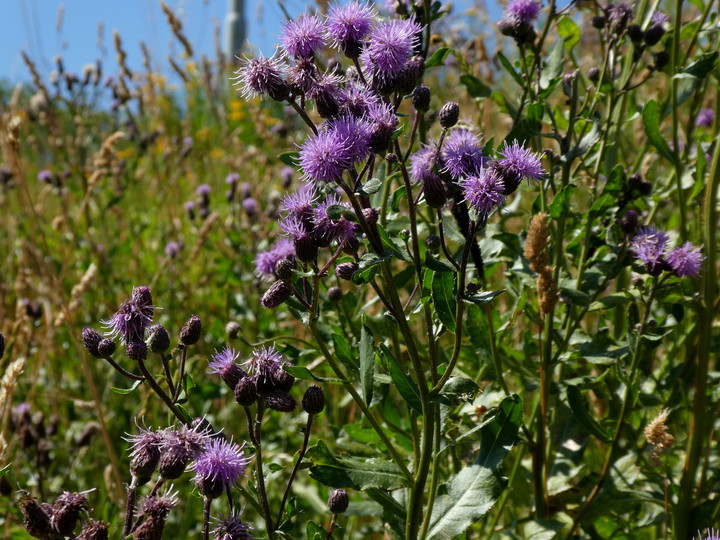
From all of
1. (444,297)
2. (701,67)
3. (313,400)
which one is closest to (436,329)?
(444,297)

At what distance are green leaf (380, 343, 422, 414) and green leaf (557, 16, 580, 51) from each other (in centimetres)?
117

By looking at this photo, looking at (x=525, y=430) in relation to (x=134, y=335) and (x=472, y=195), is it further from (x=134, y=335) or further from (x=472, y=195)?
(x=134, y=335)

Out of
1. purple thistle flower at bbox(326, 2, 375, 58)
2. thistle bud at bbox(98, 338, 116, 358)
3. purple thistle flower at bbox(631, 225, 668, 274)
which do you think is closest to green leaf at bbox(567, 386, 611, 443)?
purple thistle flower at bbox(631, 225, 668, 274)

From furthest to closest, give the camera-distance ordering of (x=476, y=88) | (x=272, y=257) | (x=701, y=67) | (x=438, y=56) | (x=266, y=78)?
1. (x=476, y=88)
2. (x=272, y=257)
3. (x=701, y=67)
4. (x=438, y=56)
5. (x=266, y=78)

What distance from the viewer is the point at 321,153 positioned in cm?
121

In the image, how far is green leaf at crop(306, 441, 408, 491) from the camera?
1325mm

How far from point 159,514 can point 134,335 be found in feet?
1.21

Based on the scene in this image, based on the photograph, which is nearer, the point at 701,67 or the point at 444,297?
the point at 444,297

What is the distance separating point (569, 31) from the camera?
6.47 feet

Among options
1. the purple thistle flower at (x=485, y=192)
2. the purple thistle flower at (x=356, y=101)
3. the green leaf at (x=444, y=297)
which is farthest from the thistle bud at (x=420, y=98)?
the green leaf at (x=444, y=297)

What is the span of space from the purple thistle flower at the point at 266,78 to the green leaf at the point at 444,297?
0.46m

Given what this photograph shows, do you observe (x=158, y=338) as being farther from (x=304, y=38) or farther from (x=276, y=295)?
(x=304, y=38)

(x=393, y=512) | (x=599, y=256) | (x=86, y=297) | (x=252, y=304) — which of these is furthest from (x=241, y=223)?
(x=393, y=512)

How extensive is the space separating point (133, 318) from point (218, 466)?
362mm
